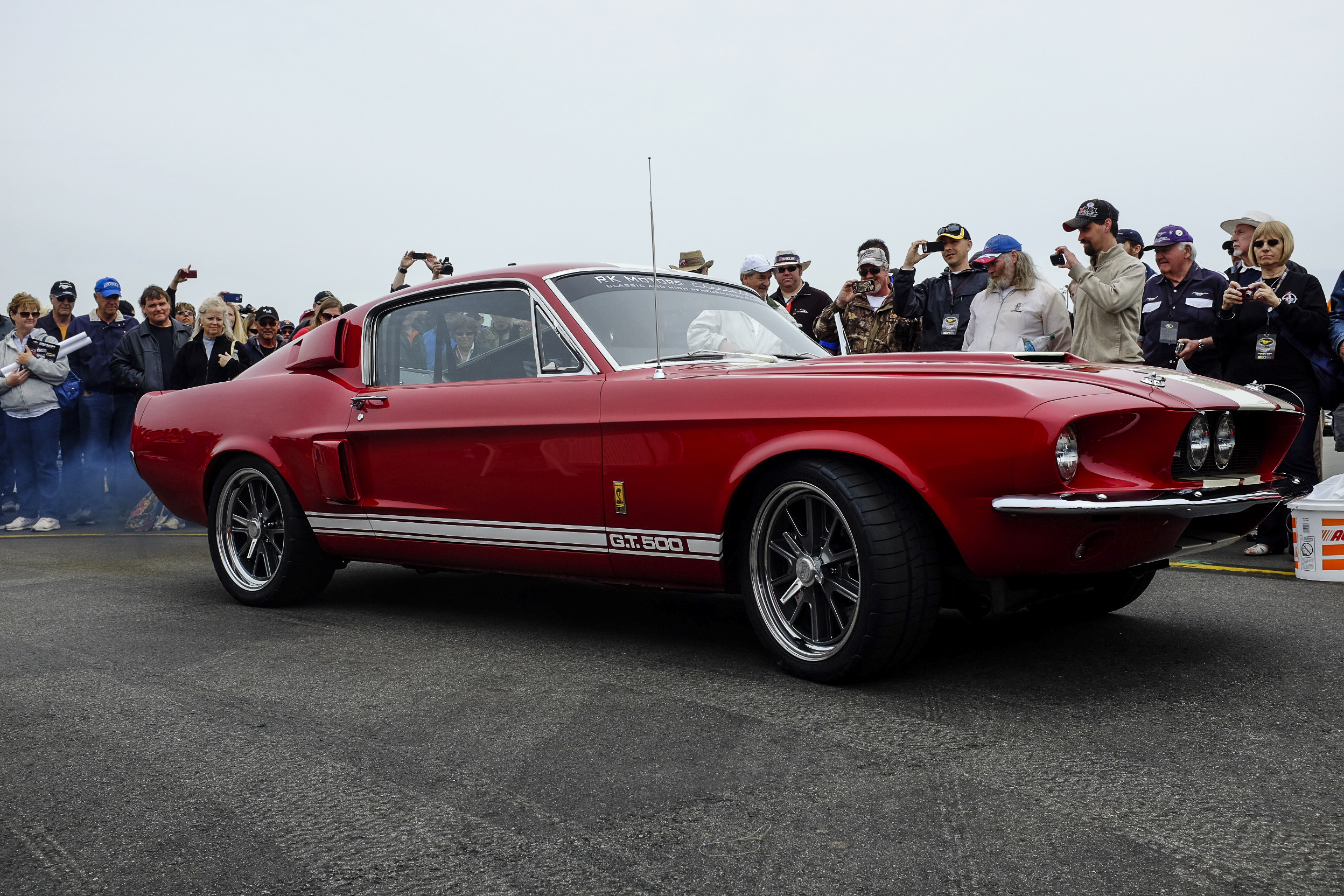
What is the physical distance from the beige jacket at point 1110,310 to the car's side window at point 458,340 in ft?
10.4

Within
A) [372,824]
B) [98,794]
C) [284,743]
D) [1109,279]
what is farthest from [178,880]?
[1109,279]

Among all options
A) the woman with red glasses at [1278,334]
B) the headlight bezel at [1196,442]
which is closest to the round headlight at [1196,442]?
the headlight bezel at [1196,442]

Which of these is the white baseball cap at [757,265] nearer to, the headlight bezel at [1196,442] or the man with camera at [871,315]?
the man with camera at [871,315]

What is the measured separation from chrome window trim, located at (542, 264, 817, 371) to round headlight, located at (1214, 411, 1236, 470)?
64.2 inches

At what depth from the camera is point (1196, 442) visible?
11.5 feet

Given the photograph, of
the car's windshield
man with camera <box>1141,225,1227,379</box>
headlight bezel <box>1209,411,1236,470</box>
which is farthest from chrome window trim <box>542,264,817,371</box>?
man with camera <box>1141,225,1227,379</box>

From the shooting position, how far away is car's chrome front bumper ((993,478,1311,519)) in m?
3.18

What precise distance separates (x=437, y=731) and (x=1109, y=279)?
4.62 metres

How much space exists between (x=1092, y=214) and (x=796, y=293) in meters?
2.79

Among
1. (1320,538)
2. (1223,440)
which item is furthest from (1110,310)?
(1223,440)

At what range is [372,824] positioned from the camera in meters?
2.57

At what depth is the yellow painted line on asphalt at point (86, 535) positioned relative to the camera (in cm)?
895

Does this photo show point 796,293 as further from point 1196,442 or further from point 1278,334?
point 1196,442

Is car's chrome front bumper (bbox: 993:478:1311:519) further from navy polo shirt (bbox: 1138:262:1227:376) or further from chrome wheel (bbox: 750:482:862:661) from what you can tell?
navy polo shirt (bbox: 1138:262:1227:376)
